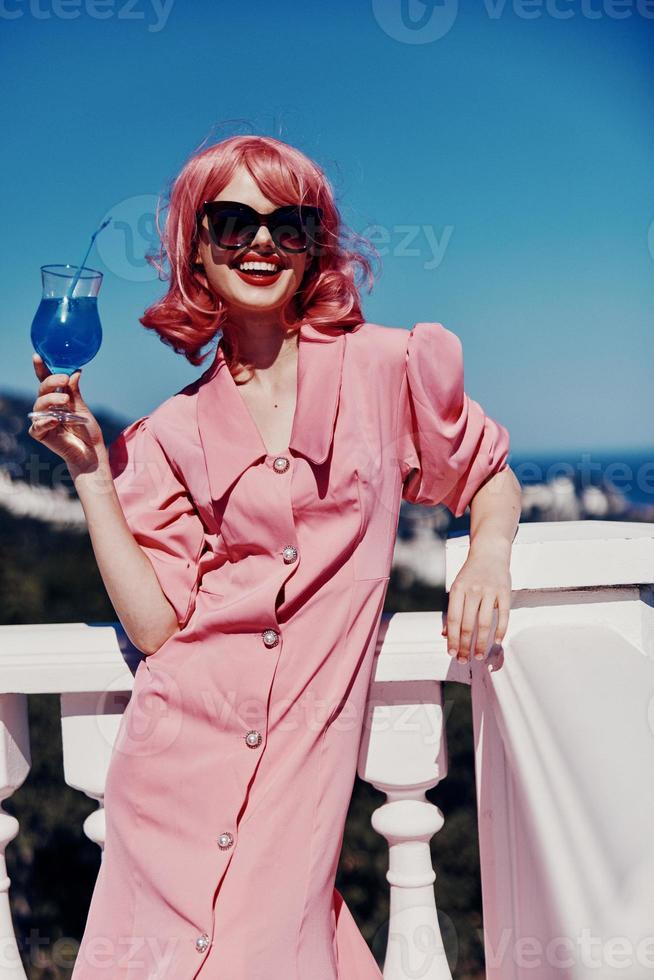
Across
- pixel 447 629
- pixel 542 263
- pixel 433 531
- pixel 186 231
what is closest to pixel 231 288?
pixel 186 231

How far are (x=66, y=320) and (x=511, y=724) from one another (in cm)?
96

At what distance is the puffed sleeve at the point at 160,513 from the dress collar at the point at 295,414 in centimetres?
9

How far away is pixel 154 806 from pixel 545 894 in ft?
2.65

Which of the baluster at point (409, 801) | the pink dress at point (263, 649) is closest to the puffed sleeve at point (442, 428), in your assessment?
the pink dress at point (263, 649)

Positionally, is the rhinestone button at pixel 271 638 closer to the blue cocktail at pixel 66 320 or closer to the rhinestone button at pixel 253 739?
the rhinestone button at pixel 253 739

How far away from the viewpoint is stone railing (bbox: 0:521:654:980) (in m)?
0.98

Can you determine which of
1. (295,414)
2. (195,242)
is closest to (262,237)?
(195,242)

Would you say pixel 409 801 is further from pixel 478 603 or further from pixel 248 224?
pixel 248 224

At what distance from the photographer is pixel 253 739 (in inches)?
60.2

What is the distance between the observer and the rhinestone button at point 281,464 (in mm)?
1638

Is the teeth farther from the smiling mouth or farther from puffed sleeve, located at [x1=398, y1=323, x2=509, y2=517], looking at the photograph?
puffed sleeve, located at [x1=398, y1=323, x2=509, y2=517]

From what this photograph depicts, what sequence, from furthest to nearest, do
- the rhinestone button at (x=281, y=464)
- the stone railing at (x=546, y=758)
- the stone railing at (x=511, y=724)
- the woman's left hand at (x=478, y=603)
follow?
the rhinestone button at (x=281, y=464) < the woman's left hand at (x=478, y=603) < the stone railing at (x=511, y=724) < the stone railing at (x=546, y=758)

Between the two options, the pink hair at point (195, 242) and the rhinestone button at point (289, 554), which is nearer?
the rhinestone button at point (289, 554)

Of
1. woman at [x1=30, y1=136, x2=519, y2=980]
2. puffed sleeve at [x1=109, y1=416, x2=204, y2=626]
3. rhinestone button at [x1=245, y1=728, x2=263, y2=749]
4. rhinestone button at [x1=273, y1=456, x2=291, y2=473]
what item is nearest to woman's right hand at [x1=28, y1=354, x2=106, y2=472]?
woman at [x1=30, y1=136, x2=519, y2=980]
